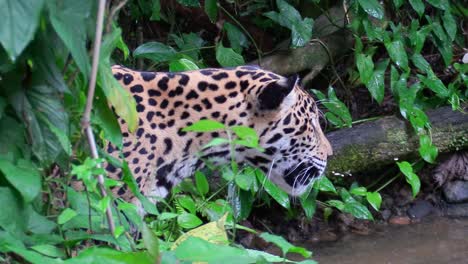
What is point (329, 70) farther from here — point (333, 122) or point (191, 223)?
point (191, 223)

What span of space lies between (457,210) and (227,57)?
2352 millimetres

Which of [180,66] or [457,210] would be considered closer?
[180,66]

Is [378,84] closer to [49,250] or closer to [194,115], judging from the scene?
[194,115]

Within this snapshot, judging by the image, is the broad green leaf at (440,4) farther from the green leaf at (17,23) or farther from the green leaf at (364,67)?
the green leaf at (17,23)

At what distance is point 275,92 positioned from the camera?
16.8ft

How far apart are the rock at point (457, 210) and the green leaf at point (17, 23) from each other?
5719mm

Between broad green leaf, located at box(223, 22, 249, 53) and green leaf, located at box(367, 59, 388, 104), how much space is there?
1084mm

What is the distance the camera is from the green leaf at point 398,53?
25.0ft

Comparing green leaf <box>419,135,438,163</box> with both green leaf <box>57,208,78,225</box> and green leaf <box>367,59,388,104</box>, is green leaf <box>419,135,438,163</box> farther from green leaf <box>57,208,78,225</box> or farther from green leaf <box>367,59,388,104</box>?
green leaf <box>57,208,78,225</box>

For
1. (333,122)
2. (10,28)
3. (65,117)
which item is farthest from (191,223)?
(333,122)

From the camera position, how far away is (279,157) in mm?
5398

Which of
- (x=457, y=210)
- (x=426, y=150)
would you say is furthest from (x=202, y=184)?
(x=457, y=210)

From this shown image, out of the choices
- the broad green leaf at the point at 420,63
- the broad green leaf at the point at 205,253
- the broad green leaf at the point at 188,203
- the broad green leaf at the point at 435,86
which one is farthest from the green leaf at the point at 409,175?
the broad green leaf at the point at 205,253

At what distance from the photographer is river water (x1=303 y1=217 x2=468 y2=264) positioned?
6582 mm
